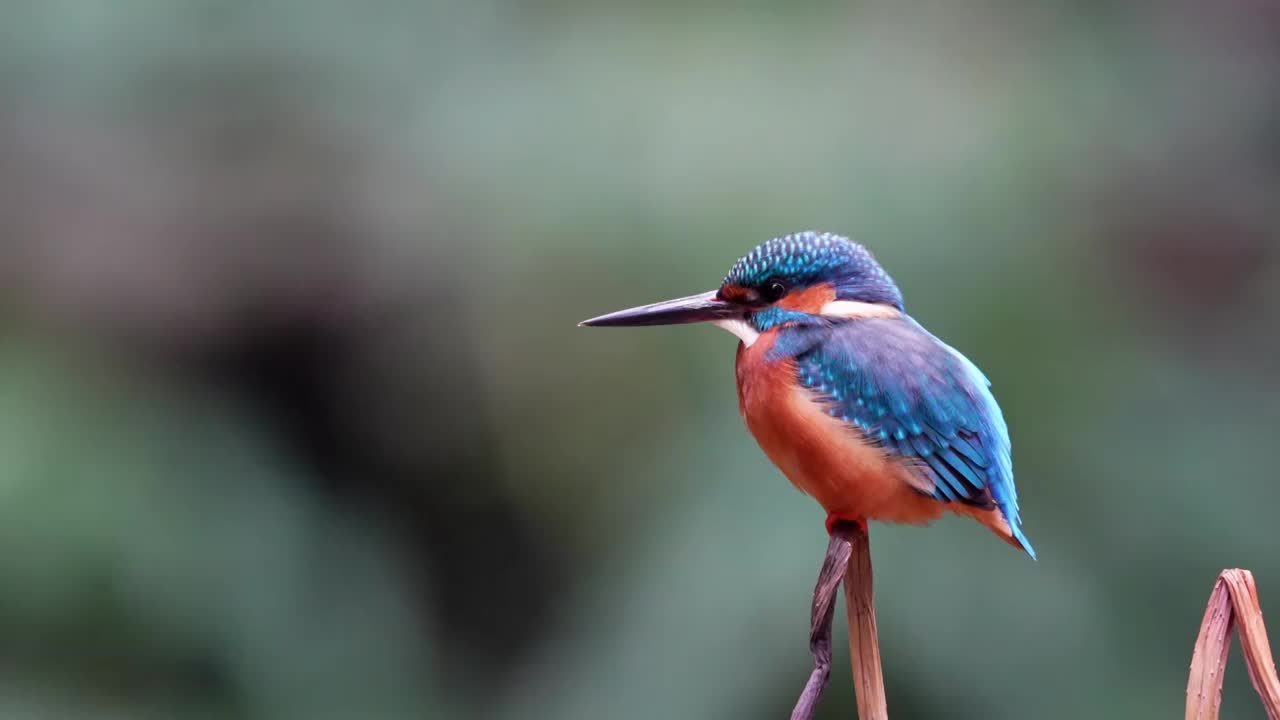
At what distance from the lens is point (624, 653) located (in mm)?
1600

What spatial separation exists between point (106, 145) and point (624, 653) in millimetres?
1101

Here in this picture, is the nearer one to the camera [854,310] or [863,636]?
[863,636]

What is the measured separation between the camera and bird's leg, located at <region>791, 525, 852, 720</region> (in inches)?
20.7

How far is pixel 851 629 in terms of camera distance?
59 cm

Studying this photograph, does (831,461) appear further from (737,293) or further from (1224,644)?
(1224,644)

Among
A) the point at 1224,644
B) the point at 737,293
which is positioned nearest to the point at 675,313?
the point at 737,293

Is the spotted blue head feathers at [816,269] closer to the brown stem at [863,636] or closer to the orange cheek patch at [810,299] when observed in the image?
the orange cheek patch at [810,299]

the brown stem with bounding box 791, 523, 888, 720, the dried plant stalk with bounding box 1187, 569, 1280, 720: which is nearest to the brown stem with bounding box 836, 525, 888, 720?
the brown stem with bounding box 791, 523, 888, 720

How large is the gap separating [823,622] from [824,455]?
0.40 ft

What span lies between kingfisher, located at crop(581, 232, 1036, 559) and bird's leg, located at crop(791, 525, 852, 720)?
0.06 meters

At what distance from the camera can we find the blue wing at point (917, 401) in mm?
670

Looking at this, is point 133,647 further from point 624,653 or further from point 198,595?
point 624,653

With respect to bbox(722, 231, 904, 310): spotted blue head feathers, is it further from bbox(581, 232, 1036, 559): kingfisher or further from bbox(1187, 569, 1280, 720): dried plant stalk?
bbox(1187, 569, 1280, 720): dried plant stalk

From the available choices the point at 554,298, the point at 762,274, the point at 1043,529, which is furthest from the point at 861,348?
the point at 554,298
